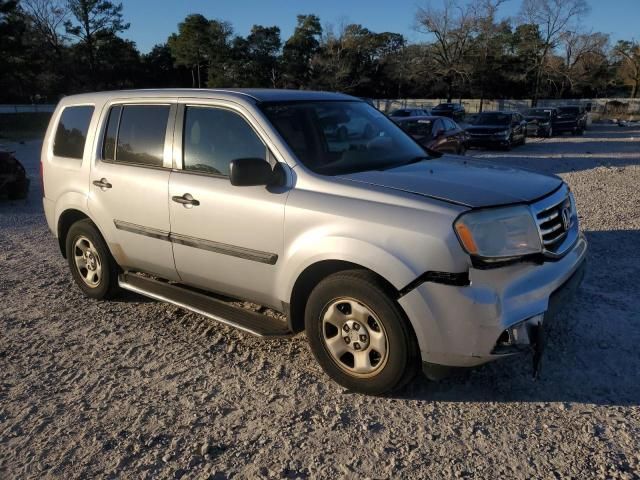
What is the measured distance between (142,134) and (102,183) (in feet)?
1.98

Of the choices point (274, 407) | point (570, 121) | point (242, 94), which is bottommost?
point (274, 407)

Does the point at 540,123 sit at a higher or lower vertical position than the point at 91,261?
higher

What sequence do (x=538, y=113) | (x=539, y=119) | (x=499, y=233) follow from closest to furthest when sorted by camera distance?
(x=499, y=233) → (x=539, y=119) → (x=538, y=113)

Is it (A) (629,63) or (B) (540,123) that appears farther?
(A) (629,63)

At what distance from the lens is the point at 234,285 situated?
13.2 ft

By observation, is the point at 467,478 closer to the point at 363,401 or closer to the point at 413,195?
the point at 363,401

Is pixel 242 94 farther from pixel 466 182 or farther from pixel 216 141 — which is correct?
pixel 466 182

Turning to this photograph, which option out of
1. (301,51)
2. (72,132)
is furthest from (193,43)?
(72,132)

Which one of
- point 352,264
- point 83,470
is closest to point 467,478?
point 352,264

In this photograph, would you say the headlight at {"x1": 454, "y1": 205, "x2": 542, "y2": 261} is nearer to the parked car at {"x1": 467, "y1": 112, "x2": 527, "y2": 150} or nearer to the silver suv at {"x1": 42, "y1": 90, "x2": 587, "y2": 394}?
the silver suv at {"x1": 42, "y1": 90, "x2": 587, "y2": 394}

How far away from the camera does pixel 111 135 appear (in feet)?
15.8

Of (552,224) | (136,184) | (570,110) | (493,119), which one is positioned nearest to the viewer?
(552,224)

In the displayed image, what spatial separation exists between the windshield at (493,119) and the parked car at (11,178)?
57.7 feet

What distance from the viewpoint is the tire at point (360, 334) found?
3.20m
